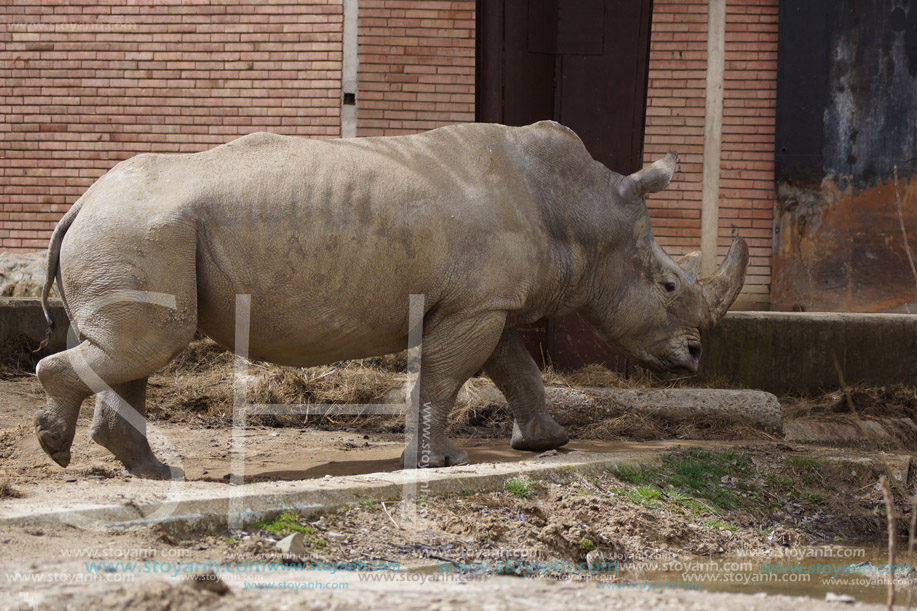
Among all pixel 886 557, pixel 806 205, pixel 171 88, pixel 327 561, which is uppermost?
pixel 171 88

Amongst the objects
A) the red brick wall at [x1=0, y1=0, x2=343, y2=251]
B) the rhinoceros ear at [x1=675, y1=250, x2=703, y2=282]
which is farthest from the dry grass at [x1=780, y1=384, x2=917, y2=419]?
the red brick wall at [x1=0, y1=0, x2=343, y2=251]

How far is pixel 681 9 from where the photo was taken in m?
12.0

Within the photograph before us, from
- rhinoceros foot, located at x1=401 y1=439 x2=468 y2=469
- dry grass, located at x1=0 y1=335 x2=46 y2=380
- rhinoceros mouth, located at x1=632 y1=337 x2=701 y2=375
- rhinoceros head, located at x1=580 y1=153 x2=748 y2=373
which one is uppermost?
rhinoceros head, located at x1=580 y1=153 x2=748 y2=373

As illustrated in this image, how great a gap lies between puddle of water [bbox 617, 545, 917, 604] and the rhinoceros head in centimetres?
173

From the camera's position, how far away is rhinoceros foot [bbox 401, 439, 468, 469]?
6.11 metres

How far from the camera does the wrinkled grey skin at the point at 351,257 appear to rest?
5.47 meters

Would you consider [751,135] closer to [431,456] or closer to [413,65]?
[413,65]

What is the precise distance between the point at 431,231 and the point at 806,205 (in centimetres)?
720

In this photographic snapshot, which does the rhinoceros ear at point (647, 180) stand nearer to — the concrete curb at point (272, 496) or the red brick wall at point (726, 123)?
the concrete curb at point (272, 496)

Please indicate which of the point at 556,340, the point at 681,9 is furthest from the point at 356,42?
the point at 556,340

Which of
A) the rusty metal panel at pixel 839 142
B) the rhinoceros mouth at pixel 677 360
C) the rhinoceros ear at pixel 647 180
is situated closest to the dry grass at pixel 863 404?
the rhinoceros mouth at pixel 677 360

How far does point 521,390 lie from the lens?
23.2ft

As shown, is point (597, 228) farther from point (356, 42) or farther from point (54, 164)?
point (54, 164)

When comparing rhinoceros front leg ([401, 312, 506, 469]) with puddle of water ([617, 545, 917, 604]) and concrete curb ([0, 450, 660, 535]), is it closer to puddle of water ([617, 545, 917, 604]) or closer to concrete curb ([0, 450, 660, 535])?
concrete curb ([0, 450, 660, 535])
